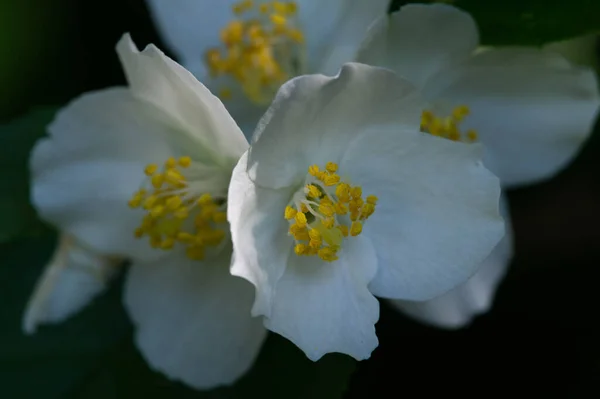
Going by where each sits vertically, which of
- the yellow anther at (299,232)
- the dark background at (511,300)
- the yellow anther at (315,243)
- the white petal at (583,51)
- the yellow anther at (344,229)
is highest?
the yellow anther at (299,232)

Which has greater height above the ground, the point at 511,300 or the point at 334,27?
the point at 334,27

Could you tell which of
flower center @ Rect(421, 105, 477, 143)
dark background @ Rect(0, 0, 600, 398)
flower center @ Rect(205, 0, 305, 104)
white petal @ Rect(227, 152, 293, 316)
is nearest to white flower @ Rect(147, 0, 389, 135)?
flower center @ Rect(205, 0, 305, 104)

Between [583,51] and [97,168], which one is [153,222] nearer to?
[97,168]

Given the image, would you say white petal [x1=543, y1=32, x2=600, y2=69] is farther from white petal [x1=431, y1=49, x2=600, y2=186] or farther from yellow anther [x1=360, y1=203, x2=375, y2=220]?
yellow anther [x1=360, y1=203, x2=375, y2=220]

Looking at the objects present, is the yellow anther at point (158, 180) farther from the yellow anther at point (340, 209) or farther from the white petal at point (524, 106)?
the white petal at point (524, 106)

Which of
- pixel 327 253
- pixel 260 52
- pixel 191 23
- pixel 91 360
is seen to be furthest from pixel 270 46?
pixel 91 360

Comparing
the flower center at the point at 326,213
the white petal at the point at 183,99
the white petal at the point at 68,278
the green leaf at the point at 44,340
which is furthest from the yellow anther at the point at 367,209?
the green leaf at the point at 44,340

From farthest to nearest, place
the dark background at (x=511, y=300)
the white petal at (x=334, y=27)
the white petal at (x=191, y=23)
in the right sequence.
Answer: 1. the dark background at (x=511, y=300)
2. the white petal at (x=191, y=23)
3. the white petal at (x=334, y=27)

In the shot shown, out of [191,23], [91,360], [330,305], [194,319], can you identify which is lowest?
[91,360]
